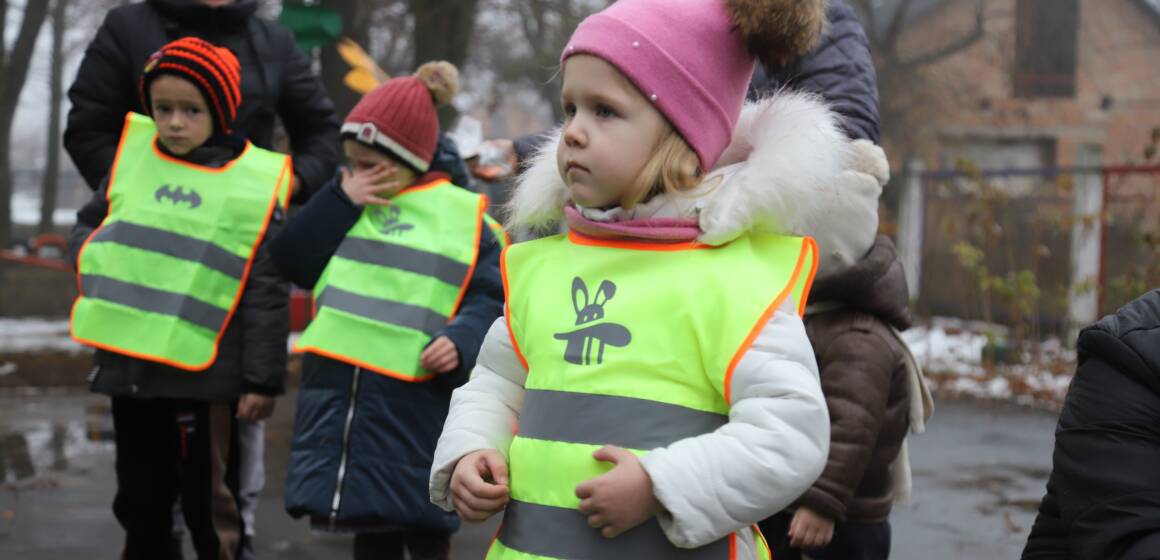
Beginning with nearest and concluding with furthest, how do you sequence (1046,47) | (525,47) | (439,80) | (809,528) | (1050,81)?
(809,528)
(439,80)
(525,47)
(1046,47)
(1050,81)

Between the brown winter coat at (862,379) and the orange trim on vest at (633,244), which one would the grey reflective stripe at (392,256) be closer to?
the brown winter coat at (862,379)

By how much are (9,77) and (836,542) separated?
20.7 metres

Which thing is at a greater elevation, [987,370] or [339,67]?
[339,67]

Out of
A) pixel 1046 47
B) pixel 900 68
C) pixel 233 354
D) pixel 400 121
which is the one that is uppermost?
pixel 400 121

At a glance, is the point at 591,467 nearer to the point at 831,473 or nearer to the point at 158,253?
the point at 831,473

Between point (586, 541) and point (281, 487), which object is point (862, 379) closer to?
point (586, 541)

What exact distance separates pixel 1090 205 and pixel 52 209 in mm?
22729

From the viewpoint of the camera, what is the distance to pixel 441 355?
3.87 meters

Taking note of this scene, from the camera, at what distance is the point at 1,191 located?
63.9ft

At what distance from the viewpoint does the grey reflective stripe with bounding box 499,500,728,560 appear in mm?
2227

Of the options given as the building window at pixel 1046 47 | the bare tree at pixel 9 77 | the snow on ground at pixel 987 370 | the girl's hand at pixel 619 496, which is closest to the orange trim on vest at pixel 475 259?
the girl's hand at pixel 619 496

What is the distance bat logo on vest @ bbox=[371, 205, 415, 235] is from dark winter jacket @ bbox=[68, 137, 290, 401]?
0.48 metres

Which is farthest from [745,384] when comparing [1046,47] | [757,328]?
[1046,47]

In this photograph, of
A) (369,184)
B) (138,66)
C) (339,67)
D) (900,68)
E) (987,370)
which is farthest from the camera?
(900,68)
